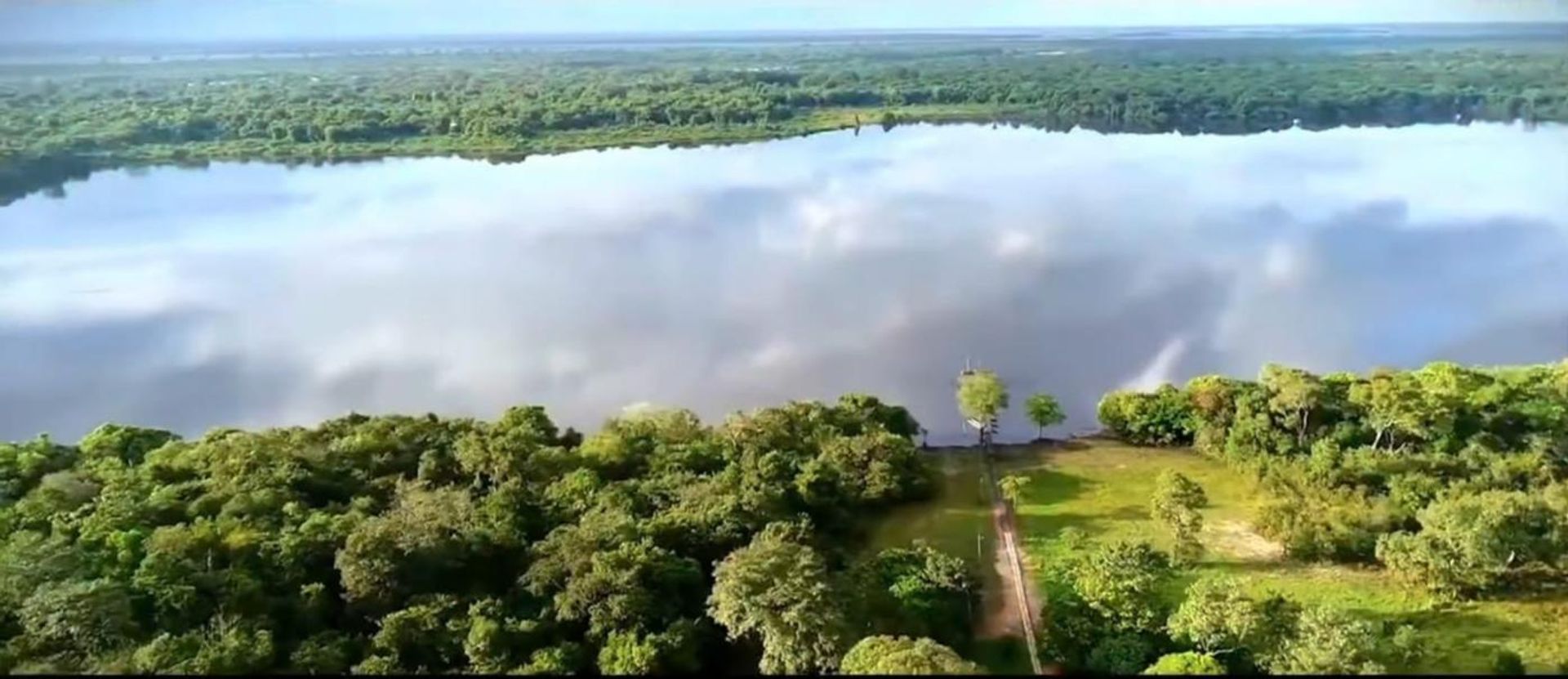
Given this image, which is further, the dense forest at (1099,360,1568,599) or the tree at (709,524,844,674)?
the dense forest at (1099,360,1568,599)

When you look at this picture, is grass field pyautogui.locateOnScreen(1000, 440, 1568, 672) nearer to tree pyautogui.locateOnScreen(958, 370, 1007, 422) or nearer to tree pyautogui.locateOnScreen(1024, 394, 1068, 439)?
tree pyautogui.locateOnScreen(1024, 394, 1068, 439)

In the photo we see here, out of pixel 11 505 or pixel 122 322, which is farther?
pixel 122 322

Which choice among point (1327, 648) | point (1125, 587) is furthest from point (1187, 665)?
point (1125, 587)

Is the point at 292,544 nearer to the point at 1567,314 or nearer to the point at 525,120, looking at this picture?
the point at 1567,314

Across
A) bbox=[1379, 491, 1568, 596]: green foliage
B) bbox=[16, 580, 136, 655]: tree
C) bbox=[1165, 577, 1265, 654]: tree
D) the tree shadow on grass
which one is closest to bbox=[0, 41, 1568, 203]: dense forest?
bbox=[16, 580, 136, 655]: tree

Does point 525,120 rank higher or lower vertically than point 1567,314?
higher

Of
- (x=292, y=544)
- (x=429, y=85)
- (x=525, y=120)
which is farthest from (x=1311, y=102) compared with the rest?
(x=292, y=544)
